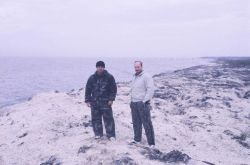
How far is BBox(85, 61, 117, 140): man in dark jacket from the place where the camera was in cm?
916

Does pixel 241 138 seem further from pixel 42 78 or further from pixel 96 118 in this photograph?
pixel 42 78

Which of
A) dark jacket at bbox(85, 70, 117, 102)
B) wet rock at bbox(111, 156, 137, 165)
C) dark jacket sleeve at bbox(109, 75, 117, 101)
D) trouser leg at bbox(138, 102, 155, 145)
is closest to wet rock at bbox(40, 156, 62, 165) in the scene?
wet rock at bbox(111, 156, 137, 165)

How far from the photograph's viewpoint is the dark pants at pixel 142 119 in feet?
29.6

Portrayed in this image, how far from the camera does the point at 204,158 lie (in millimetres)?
9602

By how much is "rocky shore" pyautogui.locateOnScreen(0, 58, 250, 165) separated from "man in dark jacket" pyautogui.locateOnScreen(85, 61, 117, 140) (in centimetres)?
47

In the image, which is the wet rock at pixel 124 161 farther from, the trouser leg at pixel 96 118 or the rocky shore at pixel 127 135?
the trouser leg at pixel 96 118

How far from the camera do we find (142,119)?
9117 mm

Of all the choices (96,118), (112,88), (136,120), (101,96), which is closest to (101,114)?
(96,118)

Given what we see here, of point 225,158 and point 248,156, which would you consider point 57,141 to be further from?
point 248,156

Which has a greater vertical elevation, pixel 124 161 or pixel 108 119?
pixel 108 119

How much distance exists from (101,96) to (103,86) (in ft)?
0.78

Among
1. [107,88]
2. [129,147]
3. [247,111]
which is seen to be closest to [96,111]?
[107,88]

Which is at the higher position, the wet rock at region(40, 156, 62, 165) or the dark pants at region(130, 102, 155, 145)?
the dark pants at region(130, 102, 155, 145)

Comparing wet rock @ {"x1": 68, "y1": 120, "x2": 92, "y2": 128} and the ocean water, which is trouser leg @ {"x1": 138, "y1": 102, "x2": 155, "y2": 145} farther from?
the ocean water
